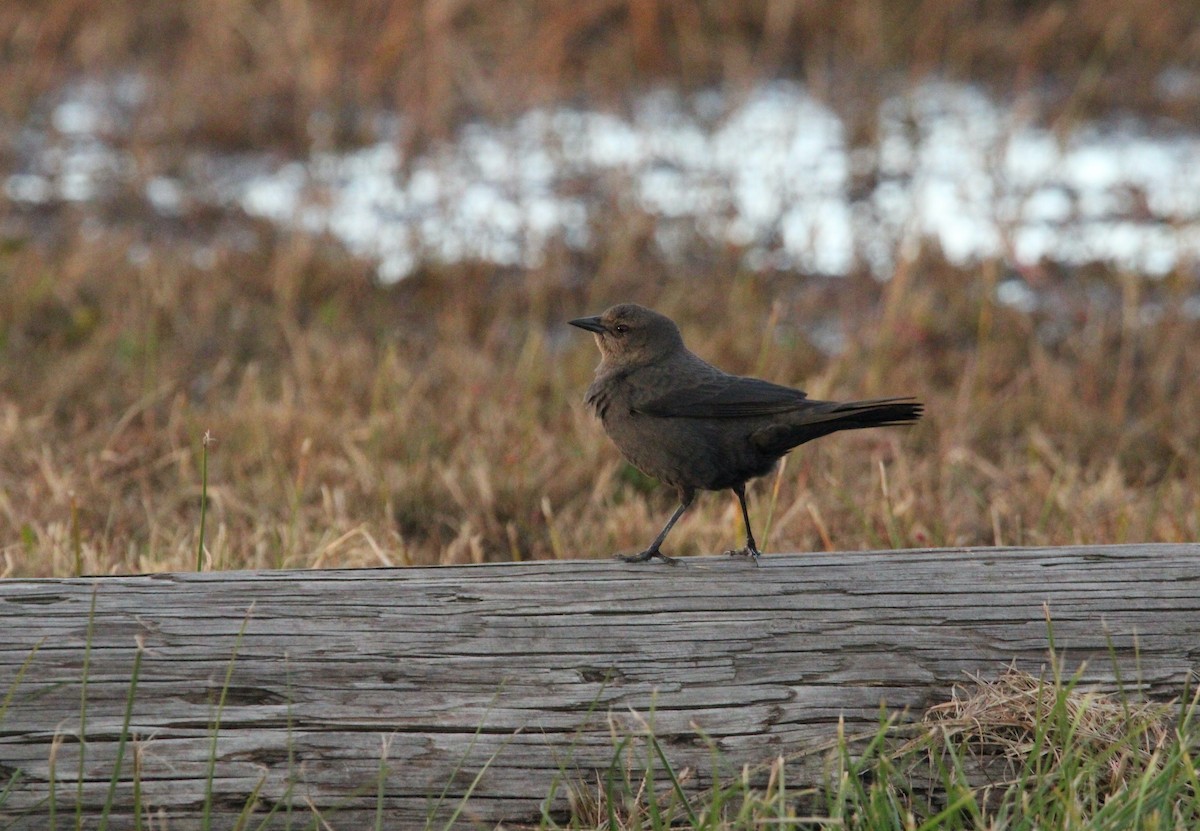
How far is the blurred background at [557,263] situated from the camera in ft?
18.4

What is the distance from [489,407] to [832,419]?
9.71ft

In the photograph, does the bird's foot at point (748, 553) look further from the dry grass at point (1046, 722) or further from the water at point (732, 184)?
the water at point (732, 184)

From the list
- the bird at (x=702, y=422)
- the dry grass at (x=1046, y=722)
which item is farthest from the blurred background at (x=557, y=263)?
the dry grass at (x=1046, y=722)

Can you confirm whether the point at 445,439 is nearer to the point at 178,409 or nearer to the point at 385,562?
the point at 178,409

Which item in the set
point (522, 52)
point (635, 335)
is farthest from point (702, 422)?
point (522, 52)

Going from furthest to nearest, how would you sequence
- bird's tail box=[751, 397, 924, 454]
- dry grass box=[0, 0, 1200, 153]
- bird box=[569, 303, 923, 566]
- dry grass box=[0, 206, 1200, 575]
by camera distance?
dry grass box=[0, 0, 1200, 153] < dry grass box=[0, 206, 1200, 575] < bird box=[569, 303, 923, 566] < bird's tail box=[751, 397, 924, 454]

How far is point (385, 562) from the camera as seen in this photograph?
4172 millimetres

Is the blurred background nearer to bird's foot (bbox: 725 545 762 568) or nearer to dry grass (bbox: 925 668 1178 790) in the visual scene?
bird's foot (bbox: 725 545 762 568)

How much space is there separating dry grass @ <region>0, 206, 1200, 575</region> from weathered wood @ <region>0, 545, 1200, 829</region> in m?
0.94

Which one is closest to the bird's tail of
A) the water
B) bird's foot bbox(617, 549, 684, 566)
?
bird's foot bbox(617, 549, 684, 566)

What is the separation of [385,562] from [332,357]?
10.4 ft

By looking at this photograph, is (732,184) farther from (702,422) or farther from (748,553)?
(748,553)

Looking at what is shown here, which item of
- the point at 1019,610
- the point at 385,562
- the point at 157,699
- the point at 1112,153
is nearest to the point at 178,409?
the point at 385,562

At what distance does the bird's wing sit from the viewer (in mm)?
3979
